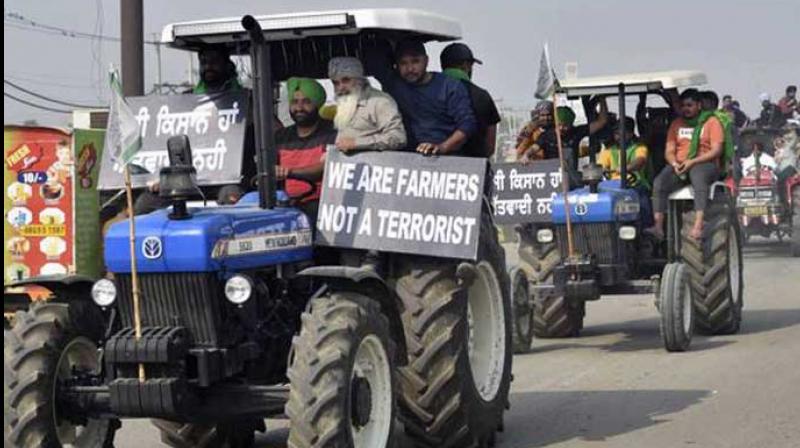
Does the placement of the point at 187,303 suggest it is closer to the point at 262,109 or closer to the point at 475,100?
the point at 262,109

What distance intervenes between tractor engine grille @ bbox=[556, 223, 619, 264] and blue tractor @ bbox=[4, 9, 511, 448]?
5746mm

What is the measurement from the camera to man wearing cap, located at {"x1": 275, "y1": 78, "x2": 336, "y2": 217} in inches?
330

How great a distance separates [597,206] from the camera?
45.3ft

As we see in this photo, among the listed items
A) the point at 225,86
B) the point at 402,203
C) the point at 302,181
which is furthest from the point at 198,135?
the point at 402,203

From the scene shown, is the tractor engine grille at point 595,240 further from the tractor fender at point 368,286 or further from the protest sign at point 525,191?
the tractor fender at point 368,286

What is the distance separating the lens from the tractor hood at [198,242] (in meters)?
6.92

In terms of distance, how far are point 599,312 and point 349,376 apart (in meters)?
10.9

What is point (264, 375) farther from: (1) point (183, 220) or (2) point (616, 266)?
(2) point (616, 266)

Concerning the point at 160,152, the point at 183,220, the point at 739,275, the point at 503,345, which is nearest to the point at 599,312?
the point at 739,275

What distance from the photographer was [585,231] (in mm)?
13930

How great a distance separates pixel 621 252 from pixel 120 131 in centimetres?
784

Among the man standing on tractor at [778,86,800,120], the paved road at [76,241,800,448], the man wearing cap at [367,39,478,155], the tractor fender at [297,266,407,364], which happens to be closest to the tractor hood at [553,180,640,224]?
the paved road at [76,241,800,448]

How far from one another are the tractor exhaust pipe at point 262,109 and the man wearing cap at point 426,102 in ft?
4.63

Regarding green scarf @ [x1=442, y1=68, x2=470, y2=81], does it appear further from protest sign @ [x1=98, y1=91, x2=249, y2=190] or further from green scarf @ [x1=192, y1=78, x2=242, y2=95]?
protest sign @ [x1=98, y1=91, x2=249, y2=190]
